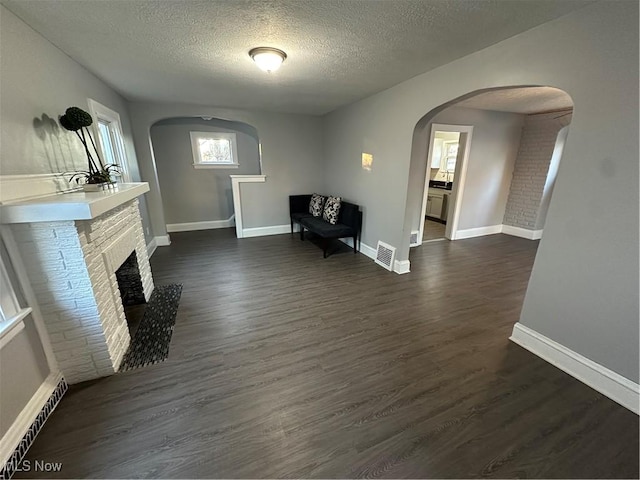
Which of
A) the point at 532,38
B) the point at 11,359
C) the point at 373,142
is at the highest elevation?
the point at 532,38

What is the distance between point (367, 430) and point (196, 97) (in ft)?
14.4

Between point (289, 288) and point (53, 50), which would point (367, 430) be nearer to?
point (289, 288)

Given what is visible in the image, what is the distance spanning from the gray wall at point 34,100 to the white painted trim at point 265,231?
295 centimetres

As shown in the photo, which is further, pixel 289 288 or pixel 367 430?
pixel 289 288

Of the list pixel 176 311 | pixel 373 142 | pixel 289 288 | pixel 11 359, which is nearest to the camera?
pixel 11 359

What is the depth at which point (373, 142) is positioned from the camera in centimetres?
365

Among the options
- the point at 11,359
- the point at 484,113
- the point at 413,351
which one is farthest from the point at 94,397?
the point at 484,113

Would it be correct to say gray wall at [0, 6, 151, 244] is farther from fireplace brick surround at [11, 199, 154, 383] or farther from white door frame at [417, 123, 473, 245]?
white door frame at [417, 123, 473, 245]

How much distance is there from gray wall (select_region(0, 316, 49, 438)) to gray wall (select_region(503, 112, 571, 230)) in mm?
6674

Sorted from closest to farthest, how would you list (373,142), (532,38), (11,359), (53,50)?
(11,359) < (532,38) < (53,50) < (373,142)

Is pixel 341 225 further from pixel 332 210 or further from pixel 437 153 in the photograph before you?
pixel 437 153

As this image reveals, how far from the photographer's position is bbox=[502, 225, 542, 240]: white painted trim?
15.8 ft

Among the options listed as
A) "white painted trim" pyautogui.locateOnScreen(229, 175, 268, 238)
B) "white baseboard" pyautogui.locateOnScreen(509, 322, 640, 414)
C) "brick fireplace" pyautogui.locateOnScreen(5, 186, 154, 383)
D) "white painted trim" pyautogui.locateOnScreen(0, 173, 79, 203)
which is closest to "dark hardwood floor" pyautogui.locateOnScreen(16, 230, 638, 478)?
"white baseboard" pyautogui.locateOnScreen(509, 322, 640, 414)

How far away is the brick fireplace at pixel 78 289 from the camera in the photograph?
1486 mm
